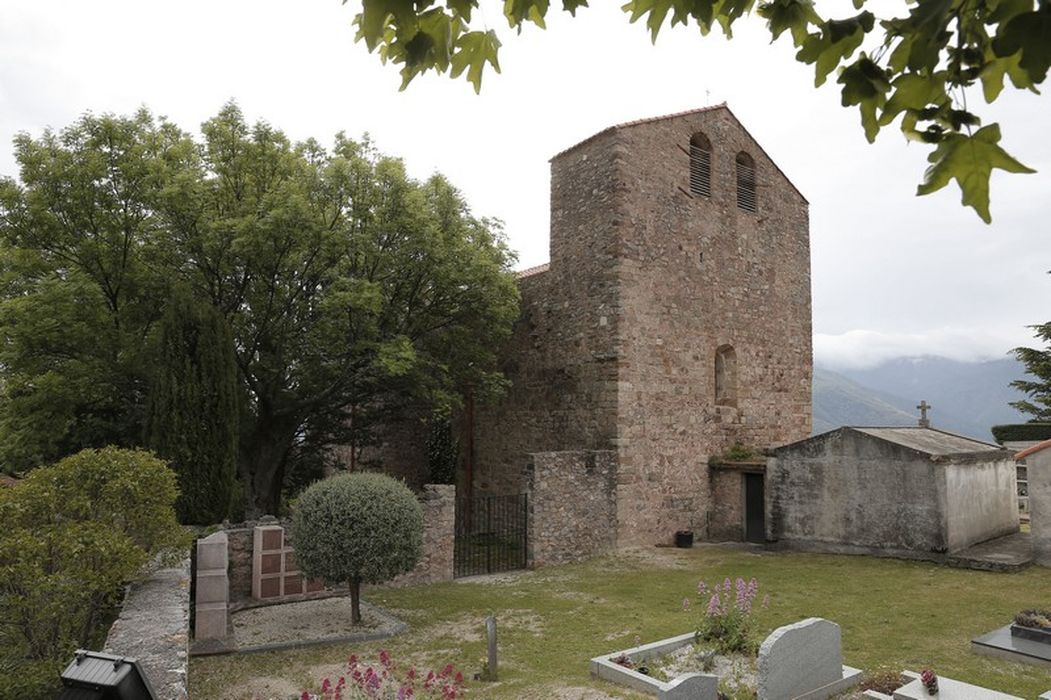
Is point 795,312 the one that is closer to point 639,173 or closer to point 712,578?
point 639,173

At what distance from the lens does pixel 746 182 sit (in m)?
20.8

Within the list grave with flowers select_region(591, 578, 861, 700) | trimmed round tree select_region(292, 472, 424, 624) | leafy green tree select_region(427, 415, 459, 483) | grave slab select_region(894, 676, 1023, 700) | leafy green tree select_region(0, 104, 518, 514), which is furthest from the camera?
leafy green tree select_region(427, 415, 459, 483)

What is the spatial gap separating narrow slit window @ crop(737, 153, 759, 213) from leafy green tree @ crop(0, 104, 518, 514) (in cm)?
793

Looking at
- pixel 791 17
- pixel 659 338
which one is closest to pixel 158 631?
pixel 791 17

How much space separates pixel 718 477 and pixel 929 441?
5326 mm

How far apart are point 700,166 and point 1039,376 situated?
1666 cm

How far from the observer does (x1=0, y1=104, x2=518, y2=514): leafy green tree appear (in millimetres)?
13320

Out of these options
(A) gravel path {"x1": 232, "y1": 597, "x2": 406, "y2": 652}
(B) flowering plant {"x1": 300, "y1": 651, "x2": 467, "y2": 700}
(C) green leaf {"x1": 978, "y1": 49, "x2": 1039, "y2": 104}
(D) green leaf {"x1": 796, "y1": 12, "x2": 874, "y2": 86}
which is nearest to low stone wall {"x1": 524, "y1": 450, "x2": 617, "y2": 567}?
(A) gravel path {"x1": 232, "y1": 597, "x2": 406, "y2": 652}

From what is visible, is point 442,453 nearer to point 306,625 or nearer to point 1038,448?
point 306,625

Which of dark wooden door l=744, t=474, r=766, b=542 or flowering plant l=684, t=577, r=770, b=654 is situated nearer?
flowering plant l=684, t=577, r=770, b=654

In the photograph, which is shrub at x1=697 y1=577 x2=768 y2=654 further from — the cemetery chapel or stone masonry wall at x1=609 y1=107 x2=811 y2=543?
stone masonry wall at x1=609 y1=107 x2=811 y2=543

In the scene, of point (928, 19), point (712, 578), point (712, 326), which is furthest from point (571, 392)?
point (928, 19)

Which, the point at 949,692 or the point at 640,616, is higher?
the point at 949,692

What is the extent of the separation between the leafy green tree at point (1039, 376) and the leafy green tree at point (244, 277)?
21014 millimetres
